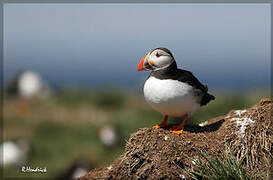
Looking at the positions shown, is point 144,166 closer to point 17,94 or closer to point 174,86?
point 174,86

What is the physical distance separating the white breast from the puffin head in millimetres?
249

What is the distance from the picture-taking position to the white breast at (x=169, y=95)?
23.8ft

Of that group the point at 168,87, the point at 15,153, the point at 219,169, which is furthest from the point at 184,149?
the point at 15,153

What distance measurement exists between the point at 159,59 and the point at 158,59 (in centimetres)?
2

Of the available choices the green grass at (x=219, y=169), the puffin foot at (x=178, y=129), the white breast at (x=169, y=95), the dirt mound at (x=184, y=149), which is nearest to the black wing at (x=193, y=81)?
the white breast at (x=169, y=95)

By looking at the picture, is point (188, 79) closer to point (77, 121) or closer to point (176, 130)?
point (176, 130)

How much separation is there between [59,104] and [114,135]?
5.65 metres

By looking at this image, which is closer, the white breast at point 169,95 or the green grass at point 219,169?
the green grass at point 219,169

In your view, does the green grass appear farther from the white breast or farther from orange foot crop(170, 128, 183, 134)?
the white breast

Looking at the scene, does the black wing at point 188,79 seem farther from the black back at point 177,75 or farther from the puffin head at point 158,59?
the puffin head at point 158,59

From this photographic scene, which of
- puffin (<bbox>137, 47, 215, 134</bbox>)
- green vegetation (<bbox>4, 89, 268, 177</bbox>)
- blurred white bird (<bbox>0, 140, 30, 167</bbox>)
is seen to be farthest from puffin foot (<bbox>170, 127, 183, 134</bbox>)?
blurred white bird (<bbox>0, 140, 30, 167</bbox>)

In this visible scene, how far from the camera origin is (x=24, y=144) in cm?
1730

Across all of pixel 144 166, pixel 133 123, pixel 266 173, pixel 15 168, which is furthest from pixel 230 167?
pixel 133 123

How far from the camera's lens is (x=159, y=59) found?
7.46 meters
